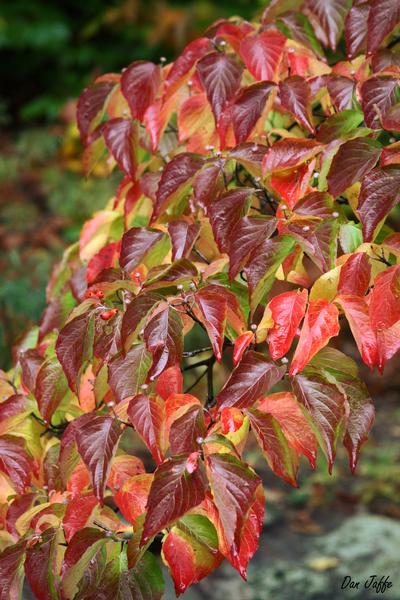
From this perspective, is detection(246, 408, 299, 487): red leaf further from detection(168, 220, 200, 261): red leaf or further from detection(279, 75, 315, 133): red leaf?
detection(279, 75, 315, 133): red leaf

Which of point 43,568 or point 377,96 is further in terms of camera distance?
point 377,96

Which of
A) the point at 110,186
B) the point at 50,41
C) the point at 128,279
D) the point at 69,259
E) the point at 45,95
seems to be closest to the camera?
the point at 128,279

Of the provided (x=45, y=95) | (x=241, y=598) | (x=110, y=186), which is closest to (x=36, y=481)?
(x=241, y=598)

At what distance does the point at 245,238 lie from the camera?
1075 mm

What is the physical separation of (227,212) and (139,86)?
39cm

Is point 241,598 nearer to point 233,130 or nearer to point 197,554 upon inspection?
point 197,554

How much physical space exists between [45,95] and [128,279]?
5.28 meters

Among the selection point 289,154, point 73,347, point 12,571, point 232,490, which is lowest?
point 12,571

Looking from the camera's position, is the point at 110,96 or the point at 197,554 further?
the point at 110,96

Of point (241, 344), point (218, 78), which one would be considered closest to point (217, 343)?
point (241, 344)

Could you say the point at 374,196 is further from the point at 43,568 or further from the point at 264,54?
the point at 43,568

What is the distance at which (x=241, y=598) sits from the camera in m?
2.35

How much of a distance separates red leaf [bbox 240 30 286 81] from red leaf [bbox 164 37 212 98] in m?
0.10

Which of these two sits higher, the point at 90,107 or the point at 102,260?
the point at 90,107
